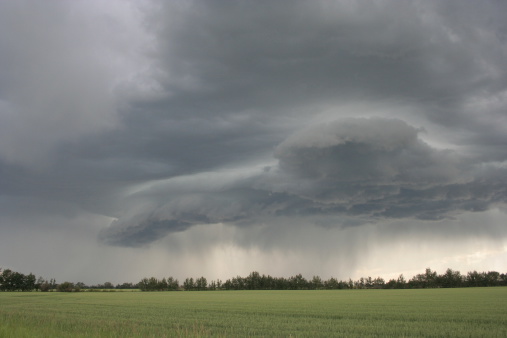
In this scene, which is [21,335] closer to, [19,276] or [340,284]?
[340,284]

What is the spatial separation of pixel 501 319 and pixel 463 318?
245 cm

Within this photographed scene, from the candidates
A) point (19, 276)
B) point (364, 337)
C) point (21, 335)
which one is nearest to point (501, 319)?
point (364, 337)

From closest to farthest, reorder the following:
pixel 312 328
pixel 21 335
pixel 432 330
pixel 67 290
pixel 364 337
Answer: pixel 21 335 < pixel 364 337 < pixel 432 330 < pixel 312 328 < pixel 67 290

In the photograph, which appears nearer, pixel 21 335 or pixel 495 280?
pixel 21 335

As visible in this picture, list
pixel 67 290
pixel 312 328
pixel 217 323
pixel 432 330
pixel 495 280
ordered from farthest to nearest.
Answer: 1. pixel 495 280
2. pixel 67 290
3. pixel 217 323
4. pixel 312 328
5. pixel 432 330

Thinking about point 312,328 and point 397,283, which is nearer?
point 312,328

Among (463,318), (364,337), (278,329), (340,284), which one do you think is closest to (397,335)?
(364,337)

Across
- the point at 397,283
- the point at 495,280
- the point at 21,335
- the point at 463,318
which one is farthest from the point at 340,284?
the point at 21,335

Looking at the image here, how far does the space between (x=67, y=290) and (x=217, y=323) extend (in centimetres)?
14808

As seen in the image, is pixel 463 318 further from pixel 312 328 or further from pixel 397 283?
pixel 397 283

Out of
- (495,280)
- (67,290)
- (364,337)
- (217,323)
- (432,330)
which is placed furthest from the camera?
(495,280)

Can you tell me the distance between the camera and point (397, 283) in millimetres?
190250

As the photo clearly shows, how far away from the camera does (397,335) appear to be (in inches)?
Result: 784

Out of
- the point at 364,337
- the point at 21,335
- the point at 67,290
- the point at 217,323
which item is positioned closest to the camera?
the point at 21,335
